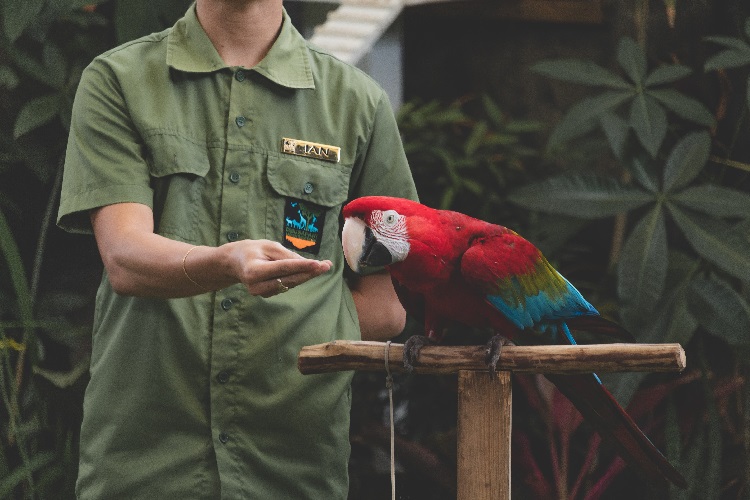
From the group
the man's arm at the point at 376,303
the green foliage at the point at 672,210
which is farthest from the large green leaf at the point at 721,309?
the man's arm at the point at 376,303

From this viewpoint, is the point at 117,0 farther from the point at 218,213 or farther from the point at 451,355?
the point at 451,355

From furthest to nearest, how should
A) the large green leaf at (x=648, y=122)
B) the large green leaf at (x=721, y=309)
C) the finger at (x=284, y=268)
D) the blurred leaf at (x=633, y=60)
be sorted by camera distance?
the blurred leaf at (x=633, y=60), the large green leaf at (x=648, y=122), the large green leaf at (x=721, y=309), the finger at (x=284, y=268)

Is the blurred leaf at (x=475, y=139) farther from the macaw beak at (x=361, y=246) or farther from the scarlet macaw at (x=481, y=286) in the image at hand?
the macaw beak at (x=361, y=246)

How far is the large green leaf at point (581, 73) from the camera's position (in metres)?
2.28

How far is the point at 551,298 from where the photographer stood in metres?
1.30

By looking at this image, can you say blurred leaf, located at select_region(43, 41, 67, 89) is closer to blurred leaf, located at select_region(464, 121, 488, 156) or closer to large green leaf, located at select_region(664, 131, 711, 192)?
blurred leaf, located at select_region(464, 121, 488, 156)

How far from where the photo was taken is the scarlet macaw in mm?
1104

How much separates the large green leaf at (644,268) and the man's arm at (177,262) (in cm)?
120

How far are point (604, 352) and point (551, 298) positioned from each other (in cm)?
28

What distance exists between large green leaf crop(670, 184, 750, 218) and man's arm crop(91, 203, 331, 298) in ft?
4.40

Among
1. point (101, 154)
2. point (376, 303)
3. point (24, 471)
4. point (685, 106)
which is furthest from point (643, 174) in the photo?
point (24, 471)

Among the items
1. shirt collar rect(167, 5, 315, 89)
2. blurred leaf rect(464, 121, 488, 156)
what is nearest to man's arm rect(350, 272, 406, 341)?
shirt collar rect(167, 5, 315, 89)

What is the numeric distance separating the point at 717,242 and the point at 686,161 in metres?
0.22

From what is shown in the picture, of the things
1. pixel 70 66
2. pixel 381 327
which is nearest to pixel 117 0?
pixel 70 66
